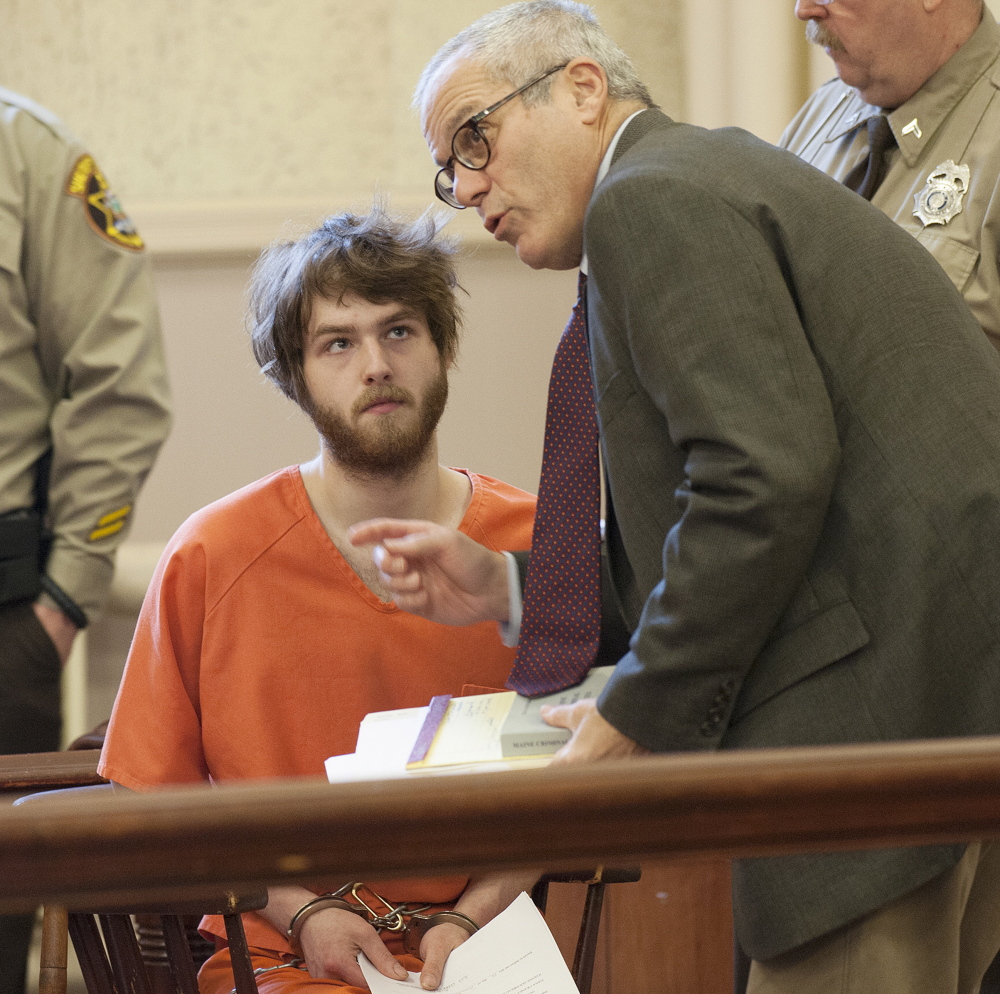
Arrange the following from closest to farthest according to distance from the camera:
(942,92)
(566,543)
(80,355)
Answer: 1. (566,543)
2. (942,92)
3. (80,355)

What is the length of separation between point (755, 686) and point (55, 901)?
834 mm

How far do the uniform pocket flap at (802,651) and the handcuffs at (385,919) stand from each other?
2.11ft

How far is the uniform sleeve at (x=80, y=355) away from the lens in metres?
2.65

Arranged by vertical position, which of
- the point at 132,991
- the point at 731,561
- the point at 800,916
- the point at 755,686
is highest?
the point at 731,561

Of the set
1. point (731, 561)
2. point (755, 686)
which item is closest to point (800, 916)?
point (755, 686)

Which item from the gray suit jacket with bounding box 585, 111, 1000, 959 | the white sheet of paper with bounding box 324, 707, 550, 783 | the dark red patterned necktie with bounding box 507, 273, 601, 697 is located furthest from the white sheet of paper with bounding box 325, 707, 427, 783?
the gray suit jacket with bounding box 585, 111, 1000, 959

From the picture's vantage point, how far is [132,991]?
1664 millimetres

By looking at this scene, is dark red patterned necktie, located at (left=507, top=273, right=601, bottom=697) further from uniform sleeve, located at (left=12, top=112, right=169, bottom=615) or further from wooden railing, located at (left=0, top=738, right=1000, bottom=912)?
uniform sleeve, located at (left=12, top=112, right=169, bottom=615)

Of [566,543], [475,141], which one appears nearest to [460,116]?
[475,141]

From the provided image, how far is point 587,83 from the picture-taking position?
161 centimetres

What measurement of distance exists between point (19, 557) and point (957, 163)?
5.89 ft

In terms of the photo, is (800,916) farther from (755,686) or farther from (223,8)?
(223,8)

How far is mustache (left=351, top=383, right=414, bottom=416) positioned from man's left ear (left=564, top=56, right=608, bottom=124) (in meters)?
0.66

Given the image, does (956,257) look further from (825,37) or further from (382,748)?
(382,748)
